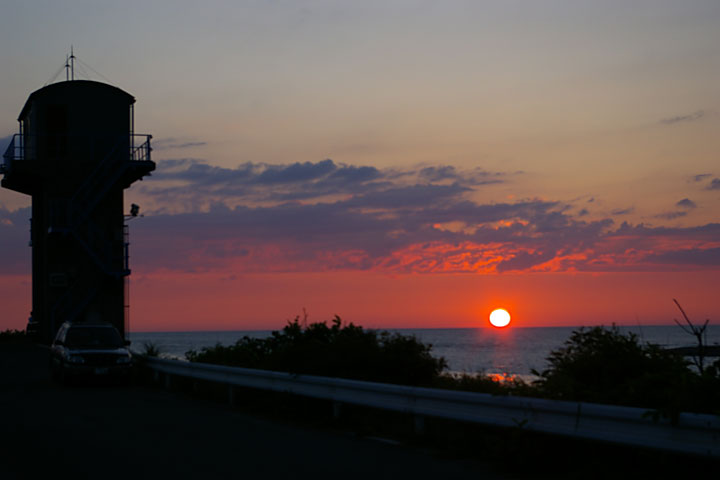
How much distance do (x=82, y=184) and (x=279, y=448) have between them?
32.6m

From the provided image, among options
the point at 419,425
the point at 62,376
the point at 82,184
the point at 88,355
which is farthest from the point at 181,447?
the point at 82,184

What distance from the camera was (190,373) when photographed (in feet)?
64.0

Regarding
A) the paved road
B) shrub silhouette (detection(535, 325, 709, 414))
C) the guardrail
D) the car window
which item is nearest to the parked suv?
the car window

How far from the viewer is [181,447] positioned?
11305 millimetres

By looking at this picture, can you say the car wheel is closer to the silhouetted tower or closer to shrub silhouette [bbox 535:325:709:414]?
shrub silhouette [bbox 535:325:709:414]

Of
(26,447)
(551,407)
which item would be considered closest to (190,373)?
(26,447)

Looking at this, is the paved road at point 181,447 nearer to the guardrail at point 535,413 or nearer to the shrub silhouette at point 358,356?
the guardrail at point 535,413

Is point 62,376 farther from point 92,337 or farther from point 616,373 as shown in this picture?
point 616,373

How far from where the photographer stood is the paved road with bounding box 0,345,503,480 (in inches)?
376

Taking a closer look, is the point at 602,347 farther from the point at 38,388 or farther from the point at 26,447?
the point at 38,388

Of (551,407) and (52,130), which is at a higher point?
(52,130)

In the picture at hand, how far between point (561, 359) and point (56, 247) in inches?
1328

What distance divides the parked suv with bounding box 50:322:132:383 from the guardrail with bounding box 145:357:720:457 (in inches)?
299

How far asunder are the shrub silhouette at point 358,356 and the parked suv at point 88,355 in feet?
16.2
